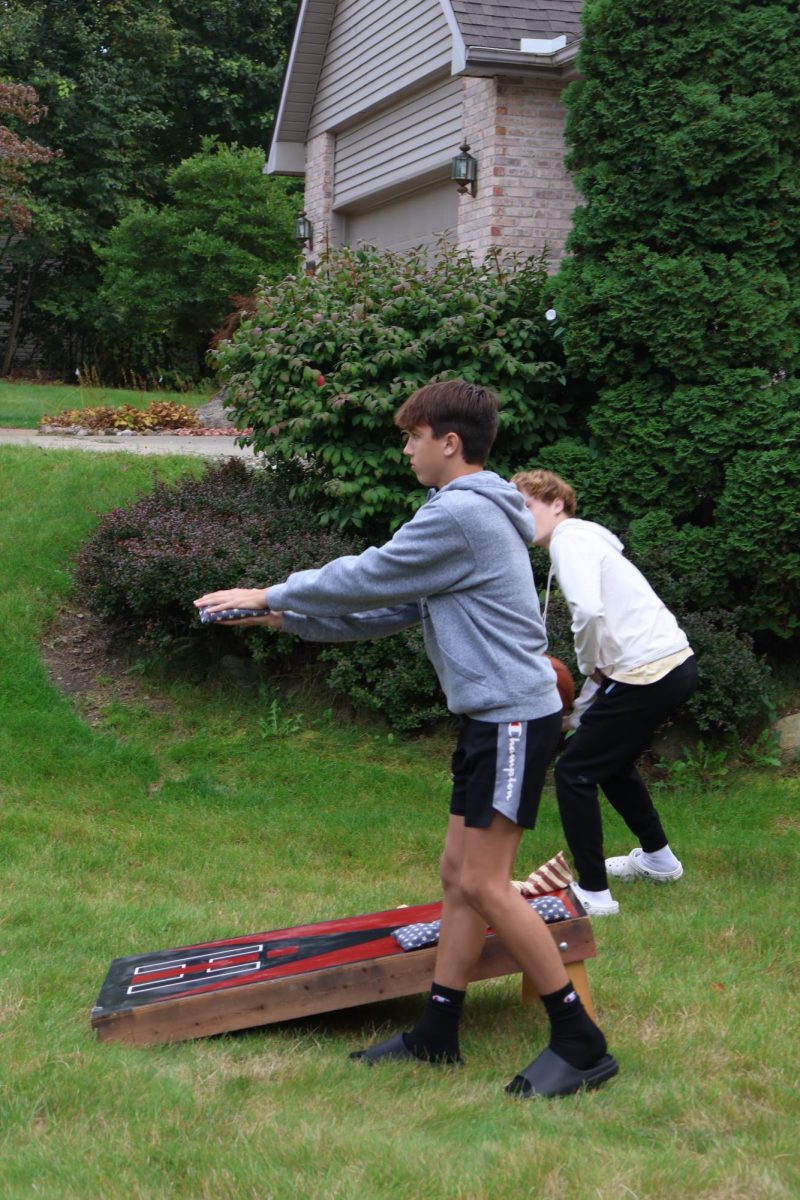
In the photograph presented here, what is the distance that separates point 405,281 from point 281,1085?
5.99m

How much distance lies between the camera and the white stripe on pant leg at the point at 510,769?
3.37m

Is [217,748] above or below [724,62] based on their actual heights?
below

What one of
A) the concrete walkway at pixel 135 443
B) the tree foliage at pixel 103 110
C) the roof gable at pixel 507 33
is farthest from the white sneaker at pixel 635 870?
the tree foliage at pixel 103 110

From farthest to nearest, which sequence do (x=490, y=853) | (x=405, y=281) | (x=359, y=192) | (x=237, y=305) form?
1. (x=237, y=305)
2. (x=359, y=192)
3. (x=405, y=281)
4. (x=490, y=853)

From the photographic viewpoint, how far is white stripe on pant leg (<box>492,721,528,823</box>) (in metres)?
3.37

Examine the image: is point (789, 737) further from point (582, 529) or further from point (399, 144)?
point (399, 144)

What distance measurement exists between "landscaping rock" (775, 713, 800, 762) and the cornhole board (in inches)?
130

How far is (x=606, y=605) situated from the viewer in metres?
4.96

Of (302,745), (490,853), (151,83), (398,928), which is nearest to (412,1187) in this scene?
(490,853)

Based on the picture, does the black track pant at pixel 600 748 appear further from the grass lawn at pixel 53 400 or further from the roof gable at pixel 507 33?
the grass lawn at pixel 53 400

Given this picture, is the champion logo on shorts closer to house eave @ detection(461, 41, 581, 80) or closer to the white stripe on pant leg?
the white stripe on pant leg

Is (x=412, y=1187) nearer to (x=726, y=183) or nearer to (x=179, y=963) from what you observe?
(x=179, y=963)

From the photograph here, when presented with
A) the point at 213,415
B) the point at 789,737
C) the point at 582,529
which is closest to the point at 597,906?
the point at 582,529

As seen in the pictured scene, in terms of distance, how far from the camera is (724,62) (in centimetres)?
705
